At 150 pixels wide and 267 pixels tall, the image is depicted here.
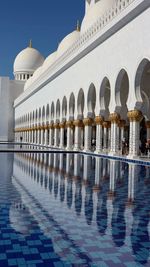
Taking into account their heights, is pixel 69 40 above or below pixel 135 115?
above

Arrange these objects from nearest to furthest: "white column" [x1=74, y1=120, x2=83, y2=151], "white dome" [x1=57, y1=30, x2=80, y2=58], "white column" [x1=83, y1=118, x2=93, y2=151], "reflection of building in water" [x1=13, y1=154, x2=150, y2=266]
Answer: "reflection of building in water" [x1=13, y1=154, x2=150, y2=266]
"white column" [x1=83, y1=118, x2=93, y2=151]
"white column" [x1=74, y1=120, x2=83, y2=151]
"white dome" [x1=57, y1=30, x2=80, y2=58]

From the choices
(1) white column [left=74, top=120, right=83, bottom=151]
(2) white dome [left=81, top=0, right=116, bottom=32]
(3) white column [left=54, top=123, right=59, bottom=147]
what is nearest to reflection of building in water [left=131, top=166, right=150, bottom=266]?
(1) white column [left=74, top=120, right=83, bottom=151]

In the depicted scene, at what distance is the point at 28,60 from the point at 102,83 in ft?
73.8

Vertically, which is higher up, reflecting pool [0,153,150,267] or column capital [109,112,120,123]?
column capital [109,112,120,123]

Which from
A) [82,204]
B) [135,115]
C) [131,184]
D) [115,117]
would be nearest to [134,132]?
[135,115]

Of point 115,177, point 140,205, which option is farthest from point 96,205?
point 115,177

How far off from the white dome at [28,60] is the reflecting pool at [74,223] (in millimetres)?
29046

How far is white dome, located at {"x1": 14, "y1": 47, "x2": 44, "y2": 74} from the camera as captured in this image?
33.5 meters

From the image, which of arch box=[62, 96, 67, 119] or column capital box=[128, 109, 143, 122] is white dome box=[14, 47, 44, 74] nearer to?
arch box=[62, 96, 67, 119]

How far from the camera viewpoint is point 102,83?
481 inches

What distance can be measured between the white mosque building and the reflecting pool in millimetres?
4999

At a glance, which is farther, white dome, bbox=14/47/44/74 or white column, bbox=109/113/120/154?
white dome, bbox=14/47/44/74

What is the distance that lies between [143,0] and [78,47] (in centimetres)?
583

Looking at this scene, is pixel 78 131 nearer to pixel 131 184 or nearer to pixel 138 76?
pixel 138 76
